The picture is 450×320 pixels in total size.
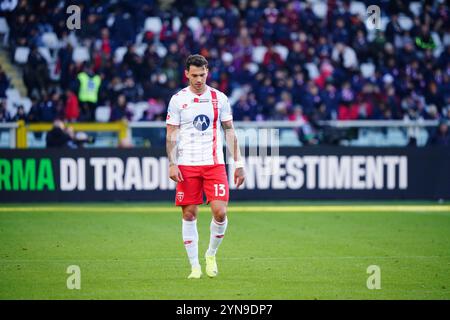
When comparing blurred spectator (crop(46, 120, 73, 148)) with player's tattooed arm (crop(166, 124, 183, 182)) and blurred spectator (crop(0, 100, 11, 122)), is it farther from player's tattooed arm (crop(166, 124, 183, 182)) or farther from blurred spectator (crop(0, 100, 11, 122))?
player's tattooed arm (crop(166, 124, 183, 182))

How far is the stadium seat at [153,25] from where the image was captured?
26469 millimetres

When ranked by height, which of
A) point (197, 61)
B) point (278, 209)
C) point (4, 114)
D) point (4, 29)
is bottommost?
point (278, 209)

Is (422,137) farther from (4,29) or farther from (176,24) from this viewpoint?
(4,29)

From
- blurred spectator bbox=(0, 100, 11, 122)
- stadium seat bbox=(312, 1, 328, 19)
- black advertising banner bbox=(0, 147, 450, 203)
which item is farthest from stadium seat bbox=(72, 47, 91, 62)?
stadium seat bbox=(312, 1, 328, 19)

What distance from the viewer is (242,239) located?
14.8 metres

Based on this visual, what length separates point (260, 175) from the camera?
21.8 m

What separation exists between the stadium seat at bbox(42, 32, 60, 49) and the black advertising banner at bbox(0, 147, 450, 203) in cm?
507

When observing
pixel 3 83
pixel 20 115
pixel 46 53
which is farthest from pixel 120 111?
pixel 46 53

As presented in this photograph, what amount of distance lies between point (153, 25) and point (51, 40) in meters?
2.88

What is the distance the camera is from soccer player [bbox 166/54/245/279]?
10539 mm

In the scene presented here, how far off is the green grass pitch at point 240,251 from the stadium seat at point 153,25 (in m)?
7.19
